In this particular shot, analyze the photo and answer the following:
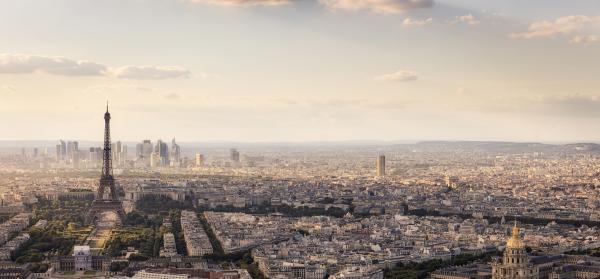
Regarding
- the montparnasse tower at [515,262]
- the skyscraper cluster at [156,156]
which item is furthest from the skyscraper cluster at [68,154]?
the montparnasse tower at [515,262]

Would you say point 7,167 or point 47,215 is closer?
point 47,215

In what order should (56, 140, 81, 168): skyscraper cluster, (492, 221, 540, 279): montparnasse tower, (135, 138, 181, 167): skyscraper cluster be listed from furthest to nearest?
(135, 138, 181, 167): skyscraper cluster → (56, 140, 81, 168): skyscraper cluster → (492, 221, 540, 279): montparnasse tower

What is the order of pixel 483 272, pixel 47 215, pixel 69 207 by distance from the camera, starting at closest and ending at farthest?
pixel 483 272 < pixel 47 215 < pixel 69 207

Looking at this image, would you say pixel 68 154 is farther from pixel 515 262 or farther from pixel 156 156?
pixel 515 262

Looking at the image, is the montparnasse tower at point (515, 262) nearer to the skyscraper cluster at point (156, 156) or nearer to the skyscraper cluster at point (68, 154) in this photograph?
the skyscraper cluster at point (68, 154)

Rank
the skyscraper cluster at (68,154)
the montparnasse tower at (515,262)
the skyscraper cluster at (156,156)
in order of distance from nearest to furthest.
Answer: the montparnasse tower at (515,262) → the skyscraper cluster at (68,154) → the skyscraper cluster at (156,156)

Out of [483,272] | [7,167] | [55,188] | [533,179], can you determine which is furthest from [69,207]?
[7,167]

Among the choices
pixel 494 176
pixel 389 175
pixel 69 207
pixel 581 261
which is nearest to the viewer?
pixel 581 261

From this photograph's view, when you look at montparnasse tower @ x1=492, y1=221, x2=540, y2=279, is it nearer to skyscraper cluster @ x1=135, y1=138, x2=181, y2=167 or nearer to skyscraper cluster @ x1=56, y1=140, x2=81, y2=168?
skyscraper cluster @ x1=56, y1=140, x2=81, y2=168

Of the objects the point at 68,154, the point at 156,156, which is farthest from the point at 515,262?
the point at 68,154

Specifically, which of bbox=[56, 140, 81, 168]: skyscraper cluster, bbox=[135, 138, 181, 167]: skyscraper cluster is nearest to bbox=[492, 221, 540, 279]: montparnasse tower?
bbox=[56, 140, 81, 168]: skyscraper cluster

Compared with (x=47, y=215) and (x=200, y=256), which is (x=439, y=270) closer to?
(x=200, y=256)
